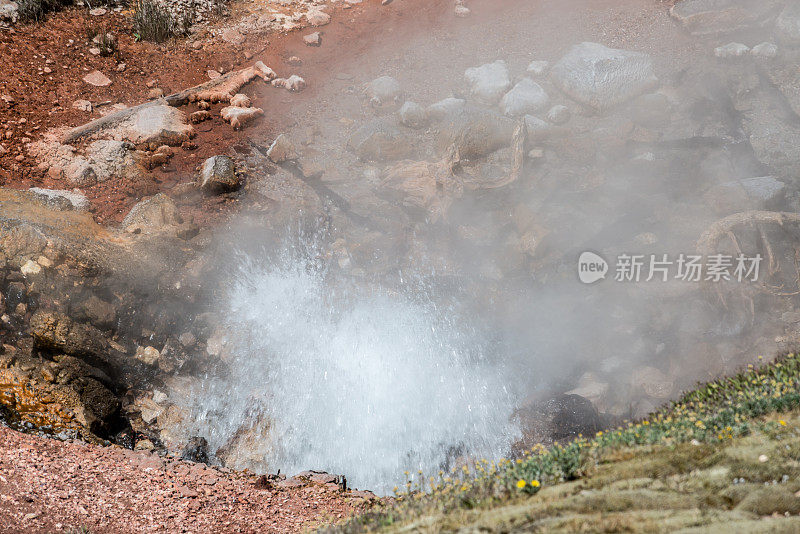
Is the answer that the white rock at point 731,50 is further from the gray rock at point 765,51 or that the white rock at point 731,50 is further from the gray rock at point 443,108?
the gray rock at point 443,108

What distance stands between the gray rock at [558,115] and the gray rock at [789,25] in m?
4.45

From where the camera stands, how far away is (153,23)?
35.8 feet

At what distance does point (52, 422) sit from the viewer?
211 inches

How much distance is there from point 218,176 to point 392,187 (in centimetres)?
291

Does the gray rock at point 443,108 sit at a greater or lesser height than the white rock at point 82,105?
greater

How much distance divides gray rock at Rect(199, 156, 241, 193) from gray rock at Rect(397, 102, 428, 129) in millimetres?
3346

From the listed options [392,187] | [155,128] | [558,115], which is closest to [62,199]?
[155,128]

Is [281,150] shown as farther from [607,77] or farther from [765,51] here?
[765,51]

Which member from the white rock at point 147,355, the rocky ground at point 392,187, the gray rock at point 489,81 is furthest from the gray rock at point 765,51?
the white rock at point 147,355

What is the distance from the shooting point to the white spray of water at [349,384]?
6250 mm

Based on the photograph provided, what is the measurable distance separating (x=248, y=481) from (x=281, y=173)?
17.8 feet

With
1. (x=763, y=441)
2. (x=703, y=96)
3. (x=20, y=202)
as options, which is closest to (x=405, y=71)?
(x=703, y=96)

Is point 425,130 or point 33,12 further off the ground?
point 33,12

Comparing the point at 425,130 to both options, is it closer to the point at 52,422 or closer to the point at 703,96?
the point at 703,96
